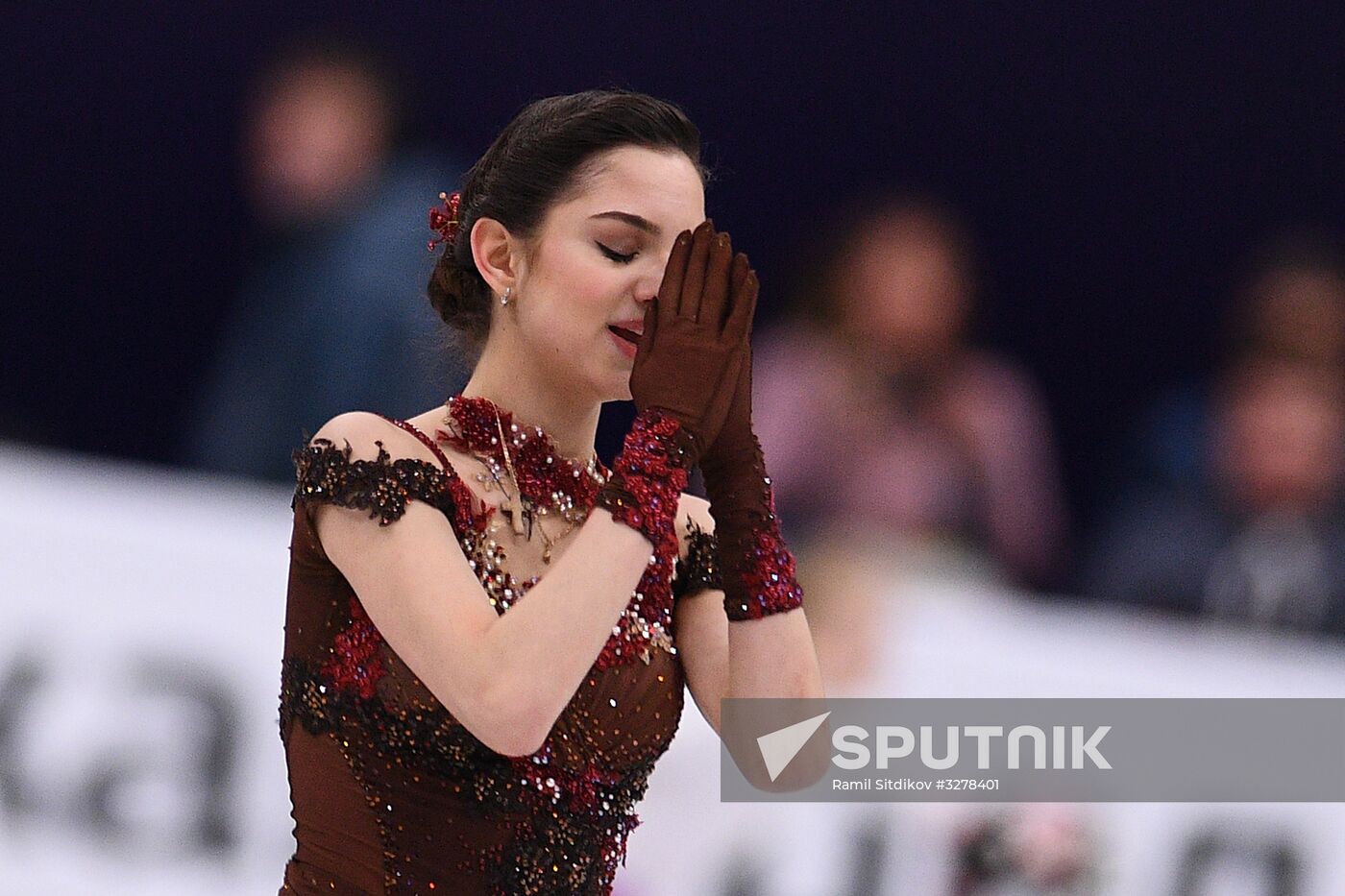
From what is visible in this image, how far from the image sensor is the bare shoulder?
1.69 metres

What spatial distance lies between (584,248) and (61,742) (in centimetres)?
192

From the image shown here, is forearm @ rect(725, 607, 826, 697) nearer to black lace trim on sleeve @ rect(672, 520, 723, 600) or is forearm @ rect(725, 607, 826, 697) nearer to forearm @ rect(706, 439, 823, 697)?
forearm @ rect(706, 439, 823, 697)

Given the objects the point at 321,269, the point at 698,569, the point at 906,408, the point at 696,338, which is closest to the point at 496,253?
the point at 696,338

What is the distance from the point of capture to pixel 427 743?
169cm

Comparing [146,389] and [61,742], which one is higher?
[146,389]

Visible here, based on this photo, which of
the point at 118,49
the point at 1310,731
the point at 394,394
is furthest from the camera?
the point at 118,49

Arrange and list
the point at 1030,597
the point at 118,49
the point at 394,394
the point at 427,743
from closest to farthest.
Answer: the point at 427,743 → the point at 1030,597 → the point at 394,394 → the point at 118,49

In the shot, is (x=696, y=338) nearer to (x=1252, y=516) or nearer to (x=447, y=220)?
(x=447, y=220)

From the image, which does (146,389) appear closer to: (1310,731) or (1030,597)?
(1030,597)

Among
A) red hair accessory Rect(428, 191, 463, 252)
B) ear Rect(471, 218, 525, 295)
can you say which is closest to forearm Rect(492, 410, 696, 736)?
ear Rect(471, 218, 525, 295)

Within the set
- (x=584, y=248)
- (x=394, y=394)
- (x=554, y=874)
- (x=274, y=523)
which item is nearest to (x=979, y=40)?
(x=394, y=394)

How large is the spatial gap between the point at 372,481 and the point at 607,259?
332 mm

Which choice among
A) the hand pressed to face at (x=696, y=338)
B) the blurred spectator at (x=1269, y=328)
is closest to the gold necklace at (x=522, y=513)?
the hand pressed to face at (x=696, y=338)

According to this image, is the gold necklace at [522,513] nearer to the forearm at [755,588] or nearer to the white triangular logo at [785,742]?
the forearm at [755,588]
